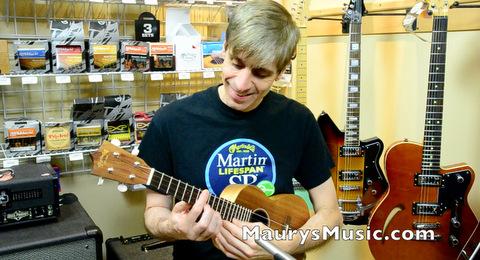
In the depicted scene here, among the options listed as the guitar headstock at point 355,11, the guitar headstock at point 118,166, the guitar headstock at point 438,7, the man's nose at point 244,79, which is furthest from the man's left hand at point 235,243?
the guitar headstock at point 355,11

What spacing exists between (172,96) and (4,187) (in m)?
1.02

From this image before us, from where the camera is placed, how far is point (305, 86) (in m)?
2.40

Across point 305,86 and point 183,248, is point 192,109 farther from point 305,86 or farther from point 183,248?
point 305,86

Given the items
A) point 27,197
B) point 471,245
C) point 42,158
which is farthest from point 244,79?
point 42,158

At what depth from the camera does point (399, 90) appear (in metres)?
1.98

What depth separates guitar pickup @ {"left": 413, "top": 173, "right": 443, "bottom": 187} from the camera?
161 cm

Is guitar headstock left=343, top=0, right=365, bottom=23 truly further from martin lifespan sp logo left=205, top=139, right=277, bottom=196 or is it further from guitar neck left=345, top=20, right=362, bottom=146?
martin lifespan sp logo left=205, top=139, right=277, bottom=196

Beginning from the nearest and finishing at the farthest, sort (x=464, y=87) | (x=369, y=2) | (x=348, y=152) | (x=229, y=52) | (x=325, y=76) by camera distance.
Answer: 1. (x=229, y=52)
2. (x=464, y=87)
3. (x=348, y=152)
4. (x=369, y=2)
5. (x=325, y=76)

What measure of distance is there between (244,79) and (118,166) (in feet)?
1.18

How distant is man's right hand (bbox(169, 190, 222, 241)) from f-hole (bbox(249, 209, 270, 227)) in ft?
0.64

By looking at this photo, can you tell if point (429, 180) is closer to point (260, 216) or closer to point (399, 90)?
point (399, 90)

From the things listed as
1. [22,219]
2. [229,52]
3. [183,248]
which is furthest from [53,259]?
[229,52]

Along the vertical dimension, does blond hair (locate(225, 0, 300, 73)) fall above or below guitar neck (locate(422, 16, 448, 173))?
above

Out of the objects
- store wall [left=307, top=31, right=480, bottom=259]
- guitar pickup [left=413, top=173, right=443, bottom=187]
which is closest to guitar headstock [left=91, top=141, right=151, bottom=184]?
store wall [left=307, top=31, right=480, bottom=259]
